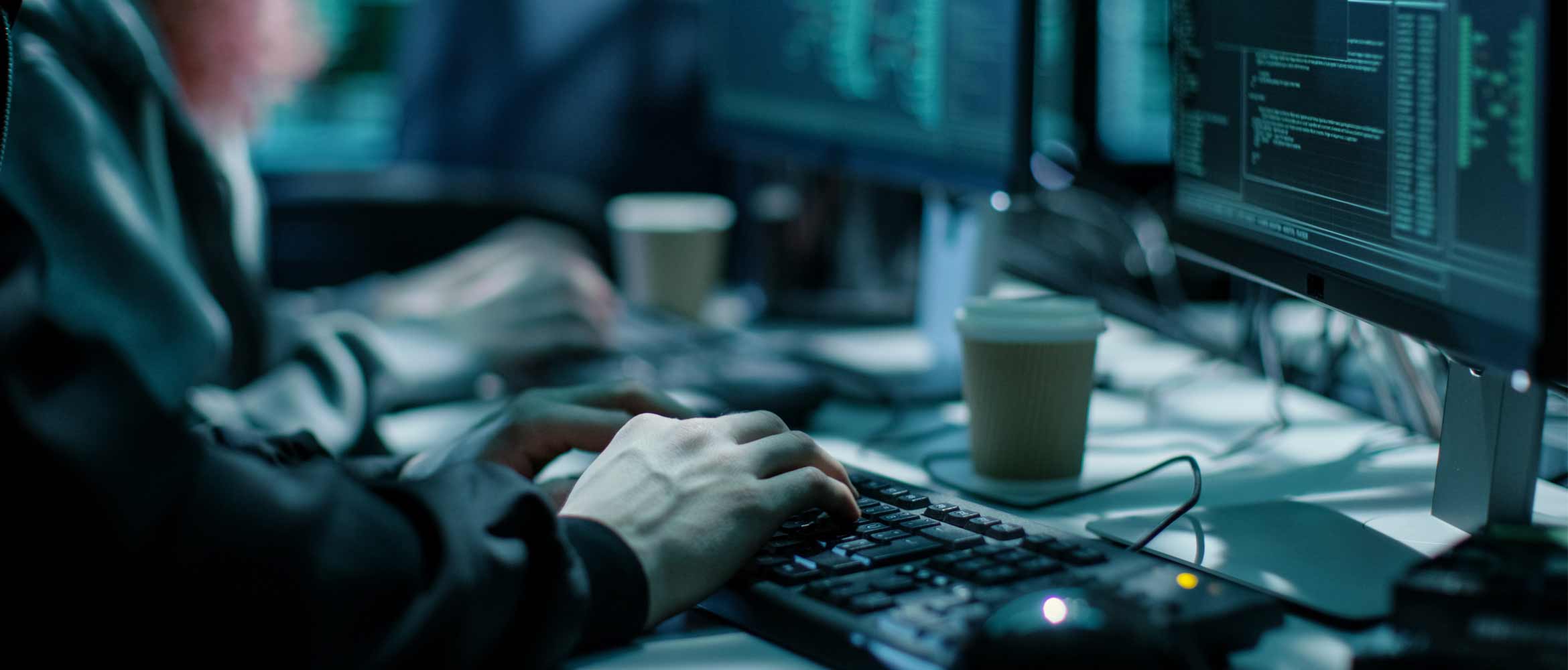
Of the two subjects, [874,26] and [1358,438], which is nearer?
[1358,438]

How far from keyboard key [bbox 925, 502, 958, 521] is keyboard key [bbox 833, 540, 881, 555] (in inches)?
2.1

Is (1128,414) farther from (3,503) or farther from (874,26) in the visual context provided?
(3,503)

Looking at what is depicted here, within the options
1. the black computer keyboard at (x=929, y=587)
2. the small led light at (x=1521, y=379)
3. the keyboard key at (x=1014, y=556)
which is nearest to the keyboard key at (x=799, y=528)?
the black computer keyboard at (x=929, y=587)

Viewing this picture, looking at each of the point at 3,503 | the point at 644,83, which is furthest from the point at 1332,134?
the point at 644,83

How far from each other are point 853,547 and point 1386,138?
0.32 m

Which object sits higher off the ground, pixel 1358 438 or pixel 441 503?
pixel 441 503

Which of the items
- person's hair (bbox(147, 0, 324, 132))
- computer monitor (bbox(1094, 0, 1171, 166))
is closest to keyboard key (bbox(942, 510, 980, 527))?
person's hair (bbox(147, 0, 324, 132))

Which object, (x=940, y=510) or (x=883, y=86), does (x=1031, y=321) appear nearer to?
(x=940, y=510)

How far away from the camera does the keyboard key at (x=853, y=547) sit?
620mm

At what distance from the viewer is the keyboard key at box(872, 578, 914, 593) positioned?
1.85 feet

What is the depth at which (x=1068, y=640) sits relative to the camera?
465 millimetres

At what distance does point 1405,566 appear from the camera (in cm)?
62

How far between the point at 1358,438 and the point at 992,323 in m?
0.32

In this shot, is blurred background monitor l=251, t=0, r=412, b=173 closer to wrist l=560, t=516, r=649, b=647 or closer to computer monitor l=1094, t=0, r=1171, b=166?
computer monitor l=1094, t=0, r=1171, b=166
